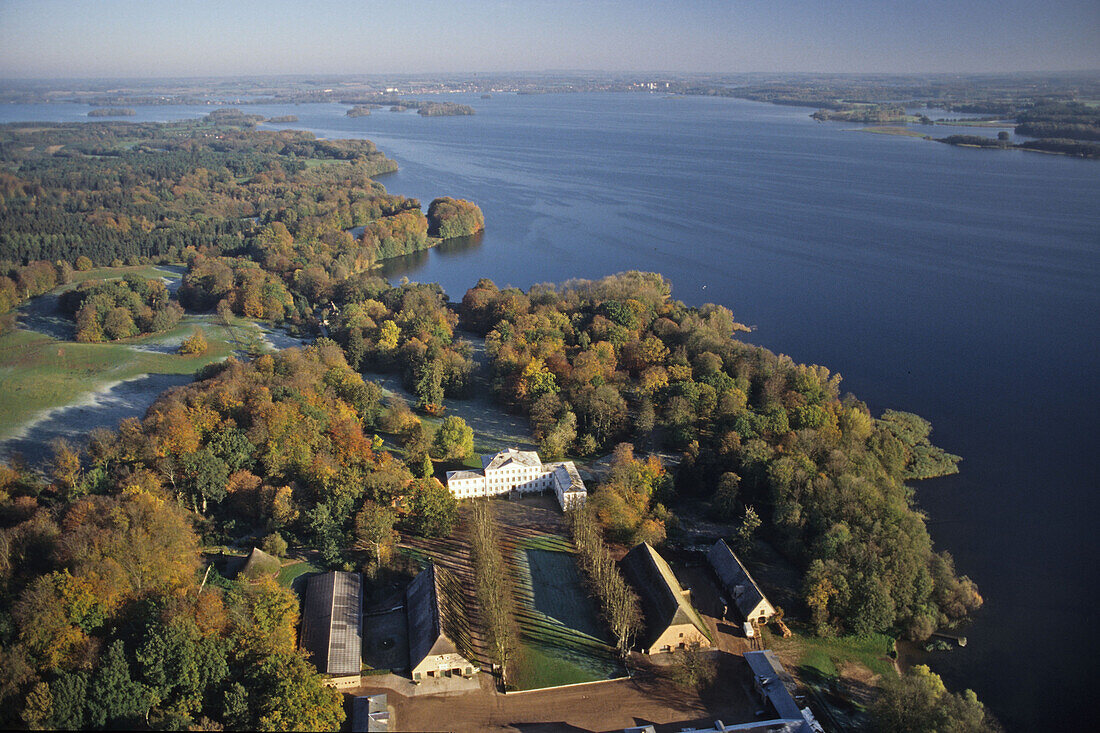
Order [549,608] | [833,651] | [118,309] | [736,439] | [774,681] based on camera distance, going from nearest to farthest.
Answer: [774,681] < [833,651] < [549,608] < [736,439] < [118,309]

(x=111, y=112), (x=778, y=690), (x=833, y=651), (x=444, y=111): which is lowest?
(x=833, y=651)

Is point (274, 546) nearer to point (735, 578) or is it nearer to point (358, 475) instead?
point (358, 475)

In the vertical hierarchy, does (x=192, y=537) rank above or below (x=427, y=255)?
below

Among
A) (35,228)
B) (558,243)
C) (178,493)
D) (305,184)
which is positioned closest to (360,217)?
(305,184)

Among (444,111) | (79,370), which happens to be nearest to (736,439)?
(79,370)

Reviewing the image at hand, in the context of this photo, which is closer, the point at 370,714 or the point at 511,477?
the point at 370,714

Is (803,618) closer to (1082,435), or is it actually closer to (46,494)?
(1082,435)
